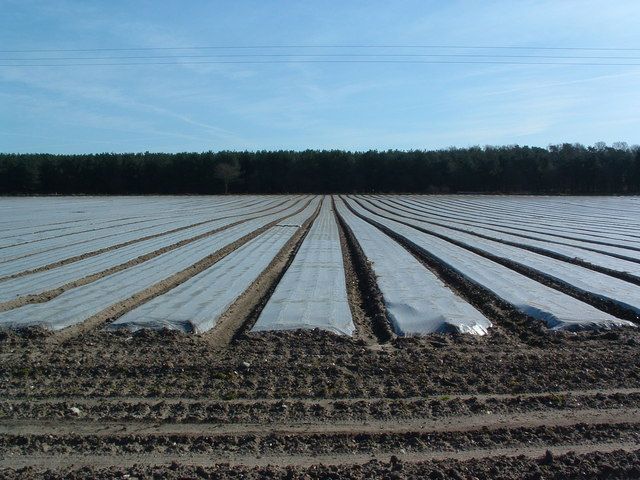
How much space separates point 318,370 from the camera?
5.54 metres

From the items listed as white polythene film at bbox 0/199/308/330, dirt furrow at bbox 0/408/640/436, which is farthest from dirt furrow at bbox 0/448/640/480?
white polythene film at bbox 0/199/308/330

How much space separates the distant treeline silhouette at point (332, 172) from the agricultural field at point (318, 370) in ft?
208

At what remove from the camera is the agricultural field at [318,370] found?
3.94 m

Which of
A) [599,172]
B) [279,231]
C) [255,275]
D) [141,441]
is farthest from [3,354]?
[599,172]

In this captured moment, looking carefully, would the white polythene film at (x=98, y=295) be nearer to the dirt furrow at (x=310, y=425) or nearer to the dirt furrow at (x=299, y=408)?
the dirt furrow at (x=299, y=408)

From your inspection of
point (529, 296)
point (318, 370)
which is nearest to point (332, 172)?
point (529, 296)

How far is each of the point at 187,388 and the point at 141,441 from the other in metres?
1.00

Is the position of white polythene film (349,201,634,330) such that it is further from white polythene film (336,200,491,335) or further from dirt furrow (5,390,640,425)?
dirt furrow (5,390,640,425)

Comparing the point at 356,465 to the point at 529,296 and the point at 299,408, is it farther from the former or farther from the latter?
the point at 529,296

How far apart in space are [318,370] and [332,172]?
234ft

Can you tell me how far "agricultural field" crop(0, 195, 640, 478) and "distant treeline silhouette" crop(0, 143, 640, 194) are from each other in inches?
2491

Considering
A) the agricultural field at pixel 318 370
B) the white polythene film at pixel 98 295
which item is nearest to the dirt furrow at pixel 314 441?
the agricultural field at pixel 318 370

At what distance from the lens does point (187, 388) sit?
5.11 metres

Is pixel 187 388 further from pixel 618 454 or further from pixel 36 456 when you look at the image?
pixel 618 454
